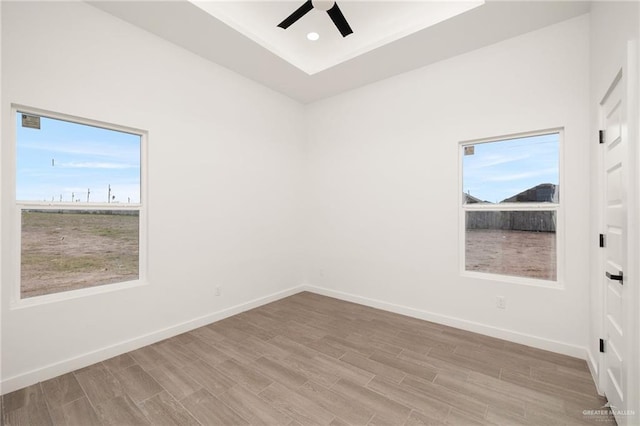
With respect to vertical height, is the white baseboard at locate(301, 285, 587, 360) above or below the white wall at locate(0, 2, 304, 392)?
below

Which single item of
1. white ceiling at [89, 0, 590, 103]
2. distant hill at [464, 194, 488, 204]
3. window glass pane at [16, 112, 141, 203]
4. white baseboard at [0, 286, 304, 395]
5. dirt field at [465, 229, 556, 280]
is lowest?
white baseboard at [0, 286, 304, 395]

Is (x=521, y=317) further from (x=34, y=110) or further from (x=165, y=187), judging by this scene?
(x=34, y=110)

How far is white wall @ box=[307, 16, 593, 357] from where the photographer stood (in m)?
2.68

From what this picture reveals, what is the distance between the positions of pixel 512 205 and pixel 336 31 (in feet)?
9.20

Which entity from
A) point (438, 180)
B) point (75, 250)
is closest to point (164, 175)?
point (75, 250)

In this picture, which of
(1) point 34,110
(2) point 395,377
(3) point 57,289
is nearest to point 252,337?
(2) point 395,377

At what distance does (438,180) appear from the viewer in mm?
3461

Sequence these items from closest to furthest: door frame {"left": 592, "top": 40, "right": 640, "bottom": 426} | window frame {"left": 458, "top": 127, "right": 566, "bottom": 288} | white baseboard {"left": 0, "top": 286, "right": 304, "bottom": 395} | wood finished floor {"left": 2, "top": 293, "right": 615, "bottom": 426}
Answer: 1. door frame {"left": 592, "top": 40, "right": 640, "bottom": 426}
2. wood finished floor {"left": 2, "top": 293, "right": 615, "bottom": 426}
3. white baseboard {"left": 0, "top": 286, "right": 304, "bottom": 395}
4. window frame {"left": 458, "top": 127, "right": 566, "bottom": 288}

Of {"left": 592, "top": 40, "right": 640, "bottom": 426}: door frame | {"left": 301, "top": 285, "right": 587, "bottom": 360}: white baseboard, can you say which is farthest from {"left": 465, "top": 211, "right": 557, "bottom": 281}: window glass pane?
{"left": 592, "top": 40, "right": 640, "bottom": 426}: door frame

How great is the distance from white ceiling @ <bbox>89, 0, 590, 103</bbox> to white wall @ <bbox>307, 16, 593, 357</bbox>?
0.25 m

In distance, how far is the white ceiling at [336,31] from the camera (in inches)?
103

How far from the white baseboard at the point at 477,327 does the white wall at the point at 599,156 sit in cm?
19

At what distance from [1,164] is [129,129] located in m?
1.00

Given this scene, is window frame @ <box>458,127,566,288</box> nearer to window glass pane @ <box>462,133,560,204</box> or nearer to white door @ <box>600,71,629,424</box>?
window glass pane @ <box>462,133,560,204</box>
